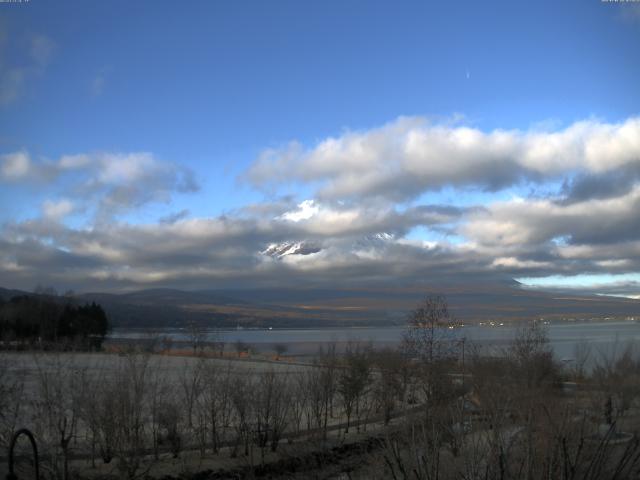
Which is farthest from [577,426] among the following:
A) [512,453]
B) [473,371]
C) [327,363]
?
[327,363]

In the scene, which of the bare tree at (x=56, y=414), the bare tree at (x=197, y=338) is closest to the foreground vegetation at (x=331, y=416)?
the bare tree at (x=56, y=414)

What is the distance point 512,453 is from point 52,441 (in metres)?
13.8

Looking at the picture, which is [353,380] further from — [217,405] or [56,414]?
[56,414]

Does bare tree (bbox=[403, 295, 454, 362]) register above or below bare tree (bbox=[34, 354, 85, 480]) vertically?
above

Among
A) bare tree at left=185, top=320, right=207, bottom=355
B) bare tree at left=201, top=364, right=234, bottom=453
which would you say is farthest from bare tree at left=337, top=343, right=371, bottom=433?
bare tree at left=185, top=320, right=207, bottom=355

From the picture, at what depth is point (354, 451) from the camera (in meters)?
27.1

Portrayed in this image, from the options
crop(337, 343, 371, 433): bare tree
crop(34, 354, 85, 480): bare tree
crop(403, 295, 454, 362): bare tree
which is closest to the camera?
crop(34, 354, 85, 480): bare tree

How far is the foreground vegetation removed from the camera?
40.3ft

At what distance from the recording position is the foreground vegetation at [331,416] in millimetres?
12297

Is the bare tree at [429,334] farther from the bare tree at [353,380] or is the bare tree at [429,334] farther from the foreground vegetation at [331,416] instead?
the bare tree at [353,380]

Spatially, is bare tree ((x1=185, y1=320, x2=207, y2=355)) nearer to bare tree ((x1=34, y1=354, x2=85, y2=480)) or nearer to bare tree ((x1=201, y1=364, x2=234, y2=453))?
bare tree ((x1=201, y1=364, x2=234, y2=453))

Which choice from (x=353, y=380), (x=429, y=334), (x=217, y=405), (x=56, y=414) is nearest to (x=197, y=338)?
(x=353, y=380)

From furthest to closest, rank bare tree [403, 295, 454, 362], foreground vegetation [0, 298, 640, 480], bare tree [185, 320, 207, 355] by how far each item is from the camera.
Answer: bare tree [185, 320, 207, 355], bare tree [403, 295, 454, 362], foreground vegetation [0, 298, 640, 480]

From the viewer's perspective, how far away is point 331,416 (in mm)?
34188
